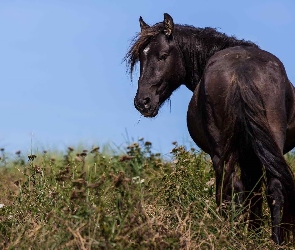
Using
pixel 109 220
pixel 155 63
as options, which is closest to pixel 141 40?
pixel 155 63

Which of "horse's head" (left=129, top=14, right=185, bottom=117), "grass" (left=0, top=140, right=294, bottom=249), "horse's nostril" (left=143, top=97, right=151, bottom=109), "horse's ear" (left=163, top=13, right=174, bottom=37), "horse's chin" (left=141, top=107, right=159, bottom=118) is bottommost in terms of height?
"grass" (left=0, top=140, right=294, bottom=249)

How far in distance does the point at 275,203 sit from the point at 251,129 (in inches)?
26.6

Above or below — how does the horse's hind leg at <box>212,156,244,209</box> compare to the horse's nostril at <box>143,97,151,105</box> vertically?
below

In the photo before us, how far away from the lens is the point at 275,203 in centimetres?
650

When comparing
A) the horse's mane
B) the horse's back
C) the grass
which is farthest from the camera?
the horse's mane

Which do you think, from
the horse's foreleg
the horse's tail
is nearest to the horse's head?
the horse's tail

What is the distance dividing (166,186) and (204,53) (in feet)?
5.27

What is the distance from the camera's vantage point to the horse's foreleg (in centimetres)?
646

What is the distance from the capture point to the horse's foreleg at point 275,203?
254 inches

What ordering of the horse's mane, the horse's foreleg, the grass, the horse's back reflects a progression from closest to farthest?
the grass
the horse's foreleg
the horse's back
the horse's mane

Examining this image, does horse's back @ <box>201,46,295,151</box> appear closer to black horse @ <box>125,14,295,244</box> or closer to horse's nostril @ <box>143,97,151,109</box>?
black horse @ <box>125,14,295,244</box>

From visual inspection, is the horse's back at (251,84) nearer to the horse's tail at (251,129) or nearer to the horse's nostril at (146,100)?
the horse's tail at (251,129)

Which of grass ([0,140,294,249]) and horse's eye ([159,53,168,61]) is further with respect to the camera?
horse's eye ([159,53,168,61])

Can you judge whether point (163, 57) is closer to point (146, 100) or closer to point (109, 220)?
point (146, 100)
